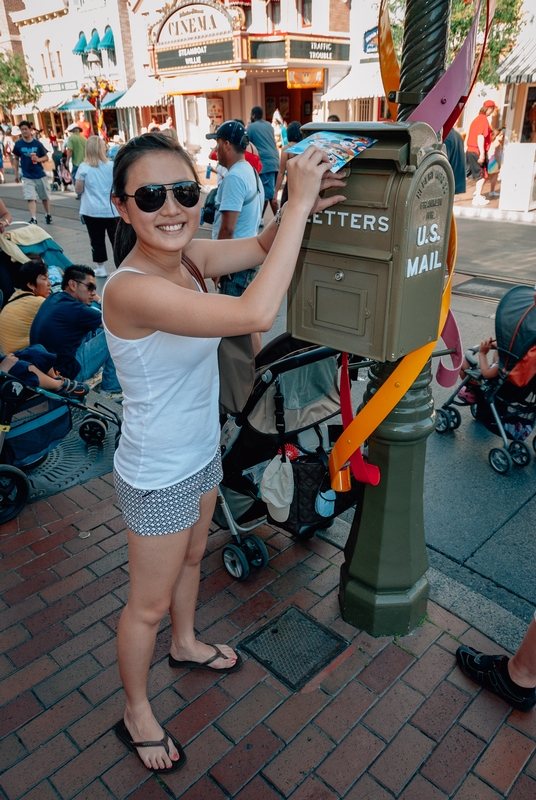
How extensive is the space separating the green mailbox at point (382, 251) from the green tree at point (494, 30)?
1226cm

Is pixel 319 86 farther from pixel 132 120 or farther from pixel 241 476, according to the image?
pixel 241 476

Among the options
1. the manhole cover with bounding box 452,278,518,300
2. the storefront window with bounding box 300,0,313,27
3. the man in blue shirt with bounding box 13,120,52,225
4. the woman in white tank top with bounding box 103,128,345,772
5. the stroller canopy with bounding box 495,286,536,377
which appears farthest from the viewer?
the storefront window with bounding box 300,0,313,27

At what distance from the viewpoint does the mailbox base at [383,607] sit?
2699mm

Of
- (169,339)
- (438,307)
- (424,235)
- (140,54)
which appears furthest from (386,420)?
(140,54)

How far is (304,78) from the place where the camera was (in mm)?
22750

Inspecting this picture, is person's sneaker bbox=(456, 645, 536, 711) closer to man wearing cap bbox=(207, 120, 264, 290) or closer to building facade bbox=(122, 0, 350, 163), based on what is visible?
man wearing cap bbox=(207, 120, 264, 290)

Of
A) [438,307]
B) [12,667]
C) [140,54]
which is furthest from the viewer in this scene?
[140,54]

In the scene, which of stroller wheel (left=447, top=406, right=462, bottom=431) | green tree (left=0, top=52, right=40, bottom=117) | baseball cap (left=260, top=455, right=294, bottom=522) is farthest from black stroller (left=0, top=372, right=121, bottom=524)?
green tree (left=0, top=52, right=40, bottom=117)

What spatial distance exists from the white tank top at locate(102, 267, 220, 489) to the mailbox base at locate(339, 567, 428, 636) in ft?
3.59

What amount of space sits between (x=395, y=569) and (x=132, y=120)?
33.2 metres

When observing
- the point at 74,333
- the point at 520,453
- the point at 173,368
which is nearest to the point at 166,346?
the point at 173,368

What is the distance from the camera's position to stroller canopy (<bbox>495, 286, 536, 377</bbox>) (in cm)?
385

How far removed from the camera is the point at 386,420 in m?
2.48

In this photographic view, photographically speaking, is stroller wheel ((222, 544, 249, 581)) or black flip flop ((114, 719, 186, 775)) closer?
black flip flop ((114, 719, 186, 775))
